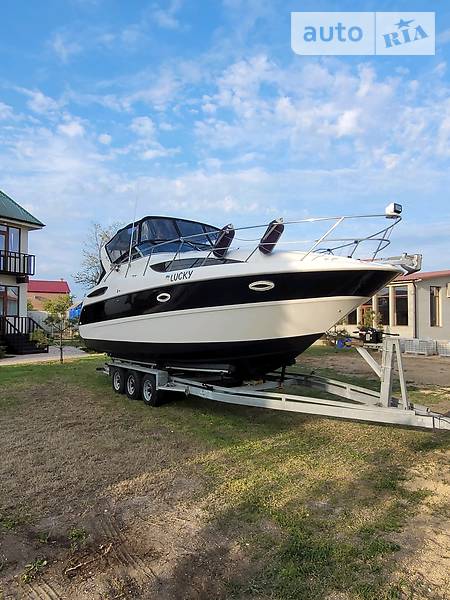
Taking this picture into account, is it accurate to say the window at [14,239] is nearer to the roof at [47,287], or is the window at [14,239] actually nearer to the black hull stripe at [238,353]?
the black hull stripe at [238,353]

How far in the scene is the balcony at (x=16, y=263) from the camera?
18297mm

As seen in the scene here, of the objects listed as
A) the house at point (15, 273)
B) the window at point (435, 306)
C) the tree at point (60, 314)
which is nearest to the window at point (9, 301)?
the house at point (15, 273)

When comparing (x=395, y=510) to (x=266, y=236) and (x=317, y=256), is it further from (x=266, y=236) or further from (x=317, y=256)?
(x=266, y=236)

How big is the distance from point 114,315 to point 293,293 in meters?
3.61

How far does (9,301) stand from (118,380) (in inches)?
516

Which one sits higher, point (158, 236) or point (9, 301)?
point (158, 236)

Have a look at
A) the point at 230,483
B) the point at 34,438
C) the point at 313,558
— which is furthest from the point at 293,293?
the point at 34,438

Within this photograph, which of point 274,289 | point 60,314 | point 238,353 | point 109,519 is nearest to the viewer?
point 109,519

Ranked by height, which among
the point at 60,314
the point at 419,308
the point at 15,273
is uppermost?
the point at 15,273

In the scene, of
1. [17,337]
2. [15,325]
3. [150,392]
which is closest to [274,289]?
[150,392]

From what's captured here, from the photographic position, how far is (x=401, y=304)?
737 inches

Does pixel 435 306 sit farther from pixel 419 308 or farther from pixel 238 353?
pixel 238 353

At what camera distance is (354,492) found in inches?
154

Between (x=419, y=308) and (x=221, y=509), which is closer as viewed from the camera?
(x=221, y=509)
